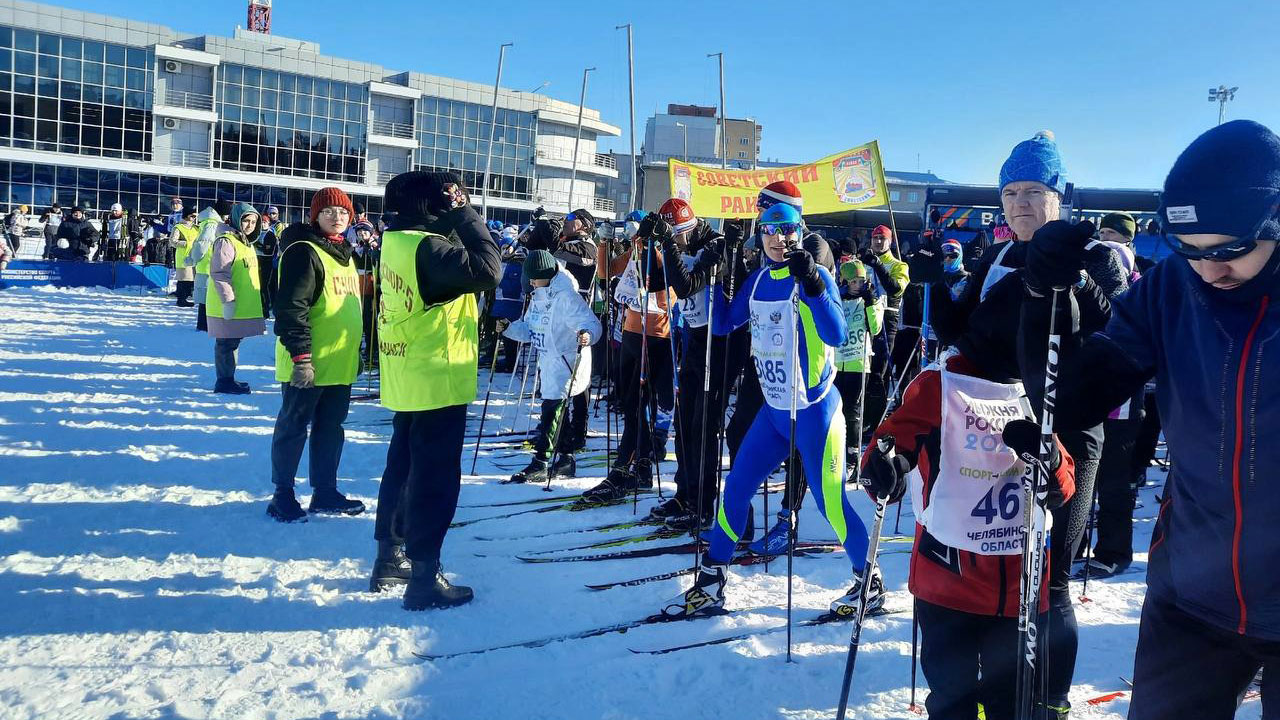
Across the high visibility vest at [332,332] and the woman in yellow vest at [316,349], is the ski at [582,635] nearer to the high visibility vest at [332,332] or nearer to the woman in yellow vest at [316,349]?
the woman in yellow vest at [316,349]

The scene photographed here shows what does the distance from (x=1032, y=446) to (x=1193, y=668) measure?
626 millimetres

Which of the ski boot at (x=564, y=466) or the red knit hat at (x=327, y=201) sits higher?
the red knit hat at (x=327, y=201)

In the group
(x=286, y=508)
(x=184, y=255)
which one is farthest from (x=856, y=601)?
(x=184, y=255)

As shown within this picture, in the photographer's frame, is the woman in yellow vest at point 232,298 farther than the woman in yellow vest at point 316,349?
Yes

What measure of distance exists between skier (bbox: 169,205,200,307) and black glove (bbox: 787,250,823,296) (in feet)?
48.8

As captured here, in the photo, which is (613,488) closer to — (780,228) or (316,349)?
(316,349)

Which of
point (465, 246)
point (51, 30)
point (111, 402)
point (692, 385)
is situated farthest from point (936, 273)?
point (51, 30)

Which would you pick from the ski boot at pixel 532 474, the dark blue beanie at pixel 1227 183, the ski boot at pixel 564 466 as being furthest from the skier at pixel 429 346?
the dark blue beanie at pixel 1227 183

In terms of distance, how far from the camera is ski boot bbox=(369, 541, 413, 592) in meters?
4.37

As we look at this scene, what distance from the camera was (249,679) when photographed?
10.9 ft

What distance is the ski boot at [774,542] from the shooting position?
17.0ft

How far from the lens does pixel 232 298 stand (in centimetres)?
935

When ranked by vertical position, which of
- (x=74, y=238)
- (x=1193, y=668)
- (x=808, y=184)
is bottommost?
(x=1193, y=668)

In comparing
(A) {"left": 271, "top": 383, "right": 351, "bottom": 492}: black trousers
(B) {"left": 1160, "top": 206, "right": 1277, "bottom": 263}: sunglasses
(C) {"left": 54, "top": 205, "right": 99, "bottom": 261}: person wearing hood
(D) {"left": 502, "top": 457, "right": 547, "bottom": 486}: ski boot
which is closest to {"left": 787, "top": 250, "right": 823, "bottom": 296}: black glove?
(B) {"left": 1160, "top": 206, "right": 1277, "bottom": 263}: sunglasses
